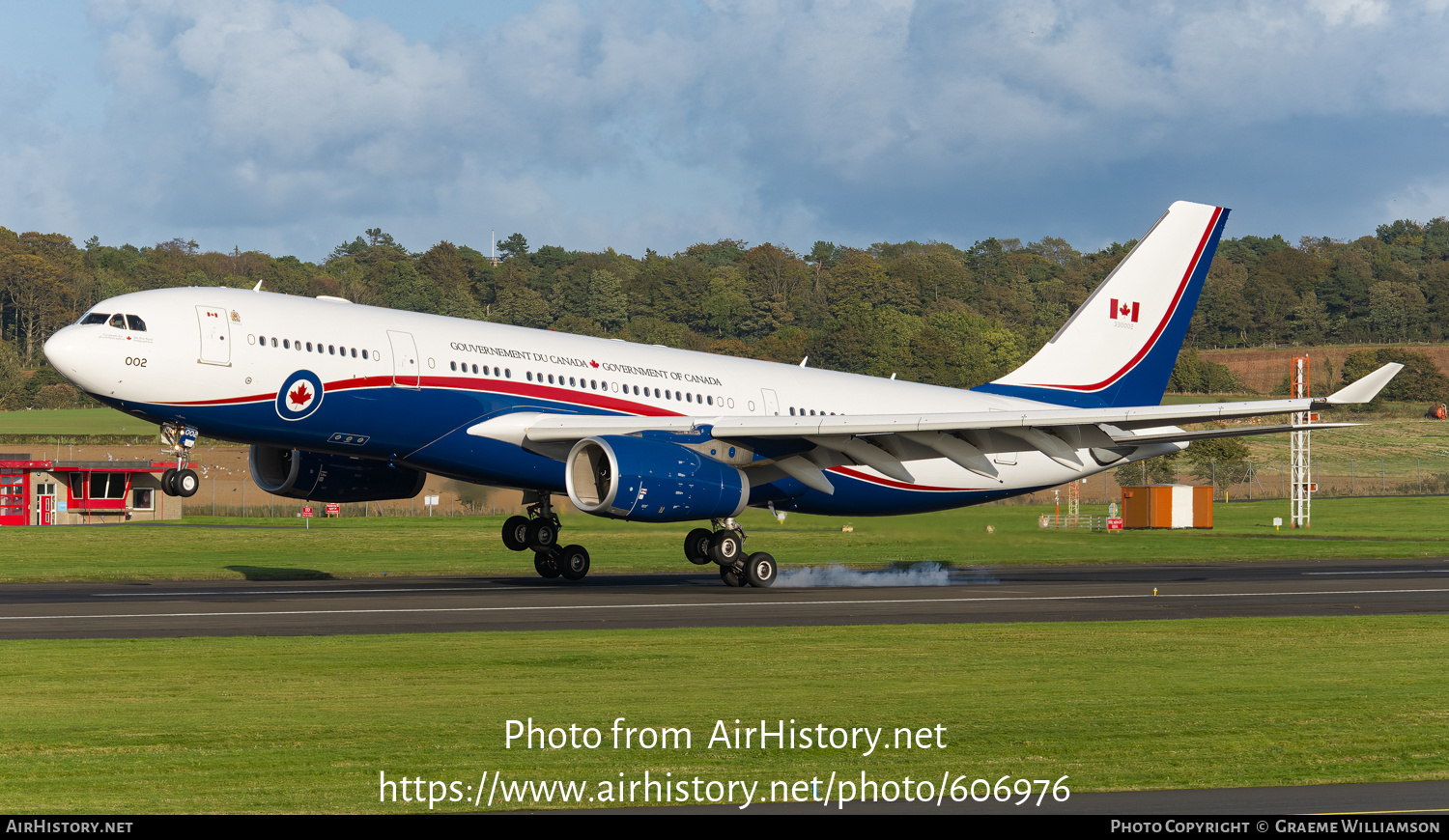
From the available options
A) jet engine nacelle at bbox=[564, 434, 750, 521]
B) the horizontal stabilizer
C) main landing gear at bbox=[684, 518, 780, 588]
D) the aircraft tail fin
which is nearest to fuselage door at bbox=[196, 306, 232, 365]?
jet engine nacelle at bbox=[564, 434, 750, 521]

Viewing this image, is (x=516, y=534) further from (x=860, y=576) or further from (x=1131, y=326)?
(x=1131, y=326)

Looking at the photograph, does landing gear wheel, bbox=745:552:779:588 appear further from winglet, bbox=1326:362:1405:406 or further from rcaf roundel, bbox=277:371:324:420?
winglet, bbox=1326:362:1405:406

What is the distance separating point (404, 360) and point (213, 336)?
4109 mm

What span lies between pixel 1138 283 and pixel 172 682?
33.4 meters

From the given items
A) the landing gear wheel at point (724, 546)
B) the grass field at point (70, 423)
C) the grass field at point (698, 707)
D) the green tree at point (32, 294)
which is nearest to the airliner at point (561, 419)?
the landing gear wheel at point (724, 546)

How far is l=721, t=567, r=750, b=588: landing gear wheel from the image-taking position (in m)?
36.1

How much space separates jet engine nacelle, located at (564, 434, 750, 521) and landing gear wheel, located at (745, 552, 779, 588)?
2350mm

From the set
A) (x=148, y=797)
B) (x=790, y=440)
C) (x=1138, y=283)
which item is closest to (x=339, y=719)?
(x=148, y=797)

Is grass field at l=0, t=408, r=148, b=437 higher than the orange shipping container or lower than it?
higher

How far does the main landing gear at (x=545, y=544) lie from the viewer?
Answer: 127 ft

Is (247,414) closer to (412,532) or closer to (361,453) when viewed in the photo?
(361,453)

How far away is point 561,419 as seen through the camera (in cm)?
3428

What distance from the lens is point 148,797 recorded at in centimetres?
1134

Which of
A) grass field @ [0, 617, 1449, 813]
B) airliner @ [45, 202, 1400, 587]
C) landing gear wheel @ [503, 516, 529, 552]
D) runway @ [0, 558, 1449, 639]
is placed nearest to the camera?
grass field @ [0, 617, 1449, 813]
